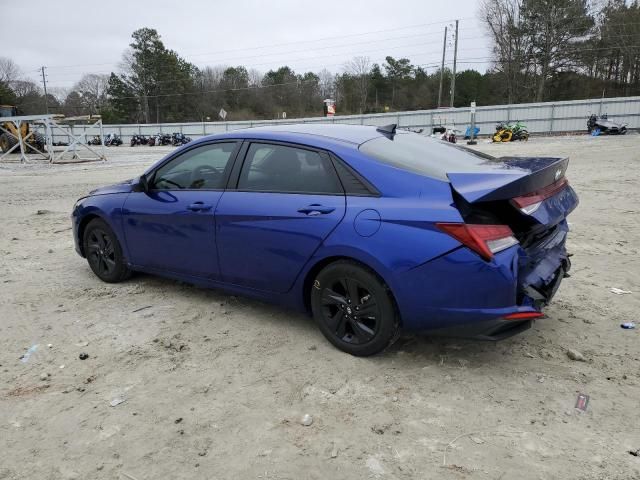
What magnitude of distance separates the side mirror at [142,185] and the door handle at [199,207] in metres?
0.69

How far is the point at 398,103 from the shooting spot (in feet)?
266

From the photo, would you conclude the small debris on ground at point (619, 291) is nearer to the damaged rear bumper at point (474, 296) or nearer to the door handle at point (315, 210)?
the damaged rear bumper at point (474, 296)

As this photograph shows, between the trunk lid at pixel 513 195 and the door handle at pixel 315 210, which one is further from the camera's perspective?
the door handle at pixel 315 210

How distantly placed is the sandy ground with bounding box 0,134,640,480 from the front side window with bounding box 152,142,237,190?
107cm

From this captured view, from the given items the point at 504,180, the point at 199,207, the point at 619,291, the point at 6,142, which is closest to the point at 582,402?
the point at 504,180

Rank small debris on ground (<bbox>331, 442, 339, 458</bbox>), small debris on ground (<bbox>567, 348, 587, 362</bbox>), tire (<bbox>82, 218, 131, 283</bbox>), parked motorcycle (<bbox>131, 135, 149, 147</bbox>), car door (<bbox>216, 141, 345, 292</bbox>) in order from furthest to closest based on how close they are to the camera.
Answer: parked motorcycle (<bbox>131, 135, 149, 147</bbox>)
tire (<bbox>82, 218, 131, 283</bbox>)
car door (<bbox>216, 141, 345, 292</bbox>)
small debris on ground (<bbox>567, 348, 587, 362</bbox>)
small debris on ground (<bbox>331, 442, 339, 458</bbox>)

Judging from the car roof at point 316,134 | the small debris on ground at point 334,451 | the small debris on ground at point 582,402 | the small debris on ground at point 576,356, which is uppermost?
the car roof at point 316,134

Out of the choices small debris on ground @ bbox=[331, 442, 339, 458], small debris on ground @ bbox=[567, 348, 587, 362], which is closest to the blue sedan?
small debris on ground @ bbox=[567, 348, 587, 362]

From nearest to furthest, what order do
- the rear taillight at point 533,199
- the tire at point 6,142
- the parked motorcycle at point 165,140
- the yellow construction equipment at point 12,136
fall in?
1. the rear taillight at point 533,199
2. the yellow construction equipment at point 12,136
3. the tire at point 6,142
4. the parked motorcycle at point 165,140

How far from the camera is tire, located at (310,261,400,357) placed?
319 cm

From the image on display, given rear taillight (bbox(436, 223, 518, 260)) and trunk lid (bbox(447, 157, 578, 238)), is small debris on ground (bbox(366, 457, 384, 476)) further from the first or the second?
trunk lid (bbox(447, 157, 578, 238))

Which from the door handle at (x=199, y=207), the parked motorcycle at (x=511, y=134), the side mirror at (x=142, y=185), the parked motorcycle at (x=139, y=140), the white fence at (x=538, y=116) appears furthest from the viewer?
the parked motorcycle at (x=139, y=140)

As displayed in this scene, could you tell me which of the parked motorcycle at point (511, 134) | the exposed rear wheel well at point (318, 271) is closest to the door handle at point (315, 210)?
the exposed rear wheel well at point (318, 271)

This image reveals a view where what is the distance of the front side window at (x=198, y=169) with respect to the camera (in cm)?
411
